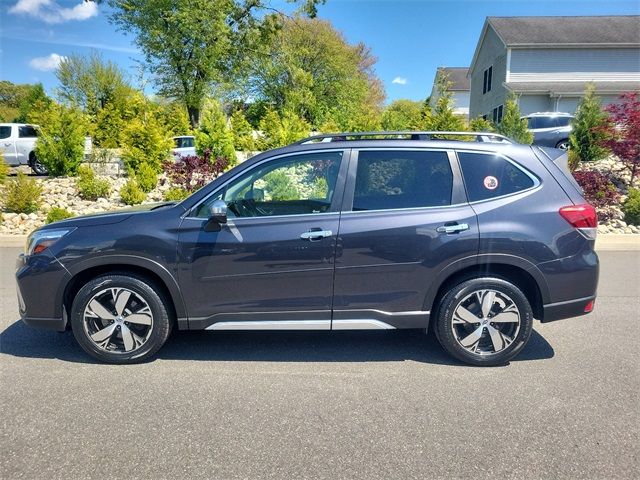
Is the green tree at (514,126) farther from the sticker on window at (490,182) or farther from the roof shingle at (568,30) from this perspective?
the roof shingle at (568,30)

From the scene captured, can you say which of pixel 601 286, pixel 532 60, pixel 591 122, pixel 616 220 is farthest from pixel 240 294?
pixel 532 60

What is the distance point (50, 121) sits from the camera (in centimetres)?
→ 1245

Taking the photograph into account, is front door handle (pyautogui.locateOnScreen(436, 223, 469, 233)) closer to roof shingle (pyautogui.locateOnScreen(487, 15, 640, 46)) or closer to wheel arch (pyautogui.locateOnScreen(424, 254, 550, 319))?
wheel arch (pyautogui.locateOnScreen(424, 254, 550, 319))

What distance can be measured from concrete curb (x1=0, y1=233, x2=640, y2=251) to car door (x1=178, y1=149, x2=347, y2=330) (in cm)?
652

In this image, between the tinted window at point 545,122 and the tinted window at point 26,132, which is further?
the tinted window at point 545,122

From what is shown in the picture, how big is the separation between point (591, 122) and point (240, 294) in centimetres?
1362

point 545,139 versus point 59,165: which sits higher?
point 545,139

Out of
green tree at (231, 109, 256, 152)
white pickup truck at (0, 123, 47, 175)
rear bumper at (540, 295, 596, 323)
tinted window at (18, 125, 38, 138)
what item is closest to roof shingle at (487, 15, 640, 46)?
green tree at (231, 109, 256, 152)

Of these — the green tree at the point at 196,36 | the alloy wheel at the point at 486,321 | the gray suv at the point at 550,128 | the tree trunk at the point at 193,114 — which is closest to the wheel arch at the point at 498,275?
the alloy wheel at the point at 486,321

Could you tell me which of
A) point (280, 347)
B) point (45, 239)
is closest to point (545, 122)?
point (280, 347)

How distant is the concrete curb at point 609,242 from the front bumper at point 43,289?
5.55m

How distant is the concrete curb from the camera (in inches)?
331

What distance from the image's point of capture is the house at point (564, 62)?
81.6ft

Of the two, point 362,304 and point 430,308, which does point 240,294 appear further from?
point 430,308
